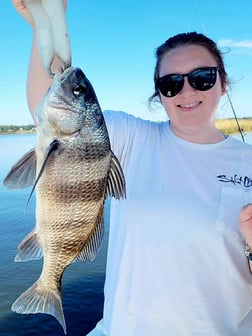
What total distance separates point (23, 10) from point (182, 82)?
95cm

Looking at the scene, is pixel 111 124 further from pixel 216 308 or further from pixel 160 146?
pixel 216 308

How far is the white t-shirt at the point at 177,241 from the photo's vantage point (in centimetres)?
223

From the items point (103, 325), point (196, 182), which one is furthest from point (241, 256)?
point (103, 325)

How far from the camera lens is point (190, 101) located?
2.41 metres

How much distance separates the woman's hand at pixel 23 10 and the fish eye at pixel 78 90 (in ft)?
1.08

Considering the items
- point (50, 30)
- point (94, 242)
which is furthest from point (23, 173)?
point (50, 30)

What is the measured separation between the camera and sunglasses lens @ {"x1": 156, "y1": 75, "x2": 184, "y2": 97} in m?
2.41

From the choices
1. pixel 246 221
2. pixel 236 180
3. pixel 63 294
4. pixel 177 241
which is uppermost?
pixel 236 180

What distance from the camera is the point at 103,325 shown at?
251 centimetres

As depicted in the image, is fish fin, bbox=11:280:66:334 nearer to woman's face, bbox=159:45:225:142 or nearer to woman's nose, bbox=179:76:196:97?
woman's face, bbox=159:45:225:142

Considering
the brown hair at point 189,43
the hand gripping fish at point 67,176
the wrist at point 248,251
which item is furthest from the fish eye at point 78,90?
the wrist at point 248,251

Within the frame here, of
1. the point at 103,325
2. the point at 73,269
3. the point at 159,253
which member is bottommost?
the point at 73,269

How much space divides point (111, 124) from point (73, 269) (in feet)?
31.2

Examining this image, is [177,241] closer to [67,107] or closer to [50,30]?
[67,107]
